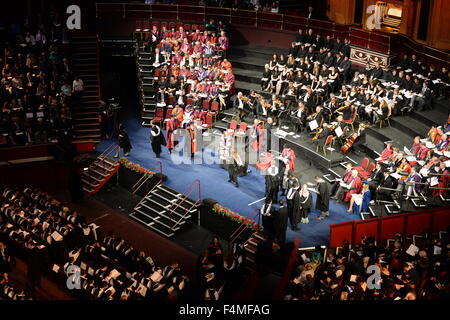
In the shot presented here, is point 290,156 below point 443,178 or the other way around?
below

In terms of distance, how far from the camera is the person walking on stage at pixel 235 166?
22.1m

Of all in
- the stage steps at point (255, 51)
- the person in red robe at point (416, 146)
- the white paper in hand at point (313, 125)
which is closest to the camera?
the person in red robe at point (416, 146)

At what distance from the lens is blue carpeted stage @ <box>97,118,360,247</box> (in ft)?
64.6

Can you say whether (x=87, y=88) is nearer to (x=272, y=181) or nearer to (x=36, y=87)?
(x=36, y=87)

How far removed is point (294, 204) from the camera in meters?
19.6

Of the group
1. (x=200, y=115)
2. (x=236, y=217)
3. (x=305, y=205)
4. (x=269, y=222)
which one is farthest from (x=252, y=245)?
(x=200, y=115)

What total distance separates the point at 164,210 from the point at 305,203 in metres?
4.64

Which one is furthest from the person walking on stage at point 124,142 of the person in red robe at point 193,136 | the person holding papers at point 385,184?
the person holding papers at point 385,184

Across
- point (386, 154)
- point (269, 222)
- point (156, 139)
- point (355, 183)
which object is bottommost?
point (269, 222)

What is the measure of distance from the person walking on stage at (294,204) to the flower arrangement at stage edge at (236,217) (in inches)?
52.7

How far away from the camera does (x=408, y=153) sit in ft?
67.3

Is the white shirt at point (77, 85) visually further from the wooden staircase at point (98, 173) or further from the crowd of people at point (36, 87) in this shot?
the wooden staircase at point (98, 173)

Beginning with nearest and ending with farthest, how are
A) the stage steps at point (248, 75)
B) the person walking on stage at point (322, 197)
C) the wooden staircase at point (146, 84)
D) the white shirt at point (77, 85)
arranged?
the person walking on stage at point (322, 197)
the white shirt at point (77, 85)
the wooden staircase at point (146, 84)
the stage steps at point (248, 75)

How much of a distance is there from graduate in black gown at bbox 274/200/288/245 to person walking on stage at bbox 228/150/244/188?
3999 millimetres
